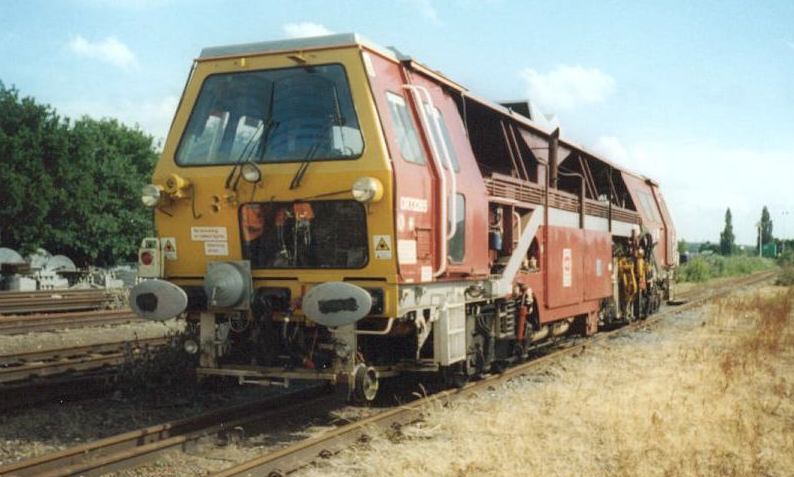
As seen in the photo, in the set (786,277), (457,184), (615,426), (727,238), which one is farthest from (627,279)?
(727,238)

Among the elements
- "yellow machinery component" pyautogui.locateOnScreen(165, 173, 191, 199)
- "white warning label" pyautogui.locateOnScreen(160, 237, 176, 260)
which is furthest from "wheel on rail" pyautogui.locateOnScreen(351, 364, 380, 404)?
"yellow machinery component" pyautogui.locateOnScreen(165, 173, 191, 199)

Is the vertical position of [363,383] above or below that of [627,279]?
below

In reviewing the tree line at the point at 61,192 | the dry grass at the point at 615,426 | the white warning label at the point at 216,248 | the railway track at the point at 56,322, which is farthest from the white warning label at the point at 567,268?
the tree line at the point at 61,192

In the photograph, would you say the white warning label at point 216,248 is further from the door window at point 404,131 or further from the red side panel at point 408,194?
the door window at point 404,131

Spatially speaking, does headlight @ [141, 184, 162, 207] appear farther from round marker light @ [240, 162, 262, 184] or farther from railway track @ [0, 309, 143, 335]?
railway track @ [0, 309, 143, 335]

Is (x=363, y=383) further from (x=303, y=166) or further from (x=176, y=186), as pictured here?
(x=176, y=186)

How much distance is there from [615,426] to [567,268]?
4484 millimetres

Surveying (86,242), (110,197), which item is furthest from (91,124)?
(86,242)

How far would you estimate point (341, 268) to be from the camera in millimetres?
7031


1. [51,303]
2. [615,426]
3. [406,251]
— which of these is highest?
[406,251]

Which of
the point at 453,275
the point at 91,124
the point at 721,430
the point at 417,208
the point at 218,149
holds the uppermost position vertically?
the point at 91,124

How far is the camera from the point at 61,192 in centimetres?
4016

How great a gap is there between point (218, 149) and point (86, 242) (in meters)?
38.3

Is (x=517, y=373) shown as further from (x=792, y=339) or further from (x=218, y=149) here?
(x=792, y=339)
